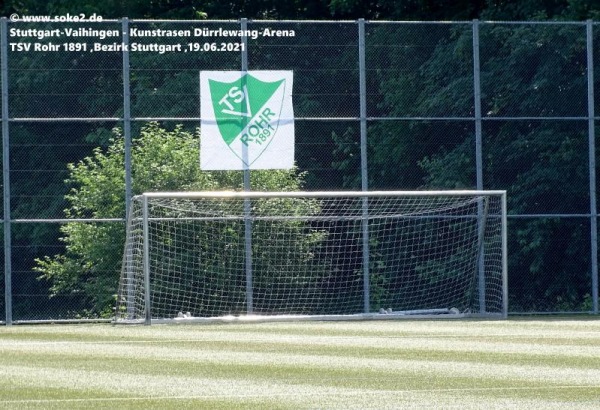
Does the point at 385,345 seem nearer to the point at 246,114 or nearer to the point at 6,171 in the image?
the point at 246,114

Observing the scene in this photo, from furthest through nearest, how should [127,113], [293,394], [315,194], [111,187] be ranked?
1. [111,187]
2. [127,113]
3. [315,194]
4. [293,394]

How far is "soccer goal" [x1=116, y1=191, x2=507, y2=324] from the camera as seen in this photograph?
17.8 metres

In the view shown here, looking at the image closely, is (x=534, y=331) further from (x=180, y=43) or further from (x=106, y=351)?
(x=180, y=43)

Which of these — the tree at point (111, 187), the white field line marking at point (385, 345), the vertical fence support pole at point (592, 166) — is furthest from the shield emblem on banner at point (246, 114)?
the white field line marking at point (385, 345)

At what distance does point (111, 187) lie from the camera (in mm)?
18469

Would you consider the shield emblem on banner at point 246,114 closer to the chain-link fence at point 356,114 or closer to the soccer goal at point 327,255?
the chain-link fence at point 356,114

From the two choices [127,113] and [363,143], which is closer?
[127,113]

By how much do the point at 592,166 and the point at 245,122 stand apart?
432 centimetres

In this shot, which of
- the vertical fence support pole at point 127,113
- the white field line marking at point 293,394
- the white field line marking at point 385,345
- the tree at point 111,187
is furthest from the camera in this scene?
the tree at point 111,187

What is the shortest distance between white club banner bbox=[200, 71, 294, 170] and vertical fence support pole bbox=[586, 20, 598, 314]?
3.72m

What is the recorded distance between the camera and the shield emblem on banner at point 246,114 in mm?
17906

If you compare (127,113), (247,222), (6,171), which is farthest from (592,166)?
(6,171)

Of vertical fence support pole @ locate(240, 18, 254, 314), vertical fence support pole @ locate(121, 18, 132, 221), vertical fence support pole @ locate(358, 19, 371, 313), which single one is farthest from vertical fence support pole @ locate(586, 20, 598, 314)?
vertical fence support pole @ locate(121, 18, 132, 221)

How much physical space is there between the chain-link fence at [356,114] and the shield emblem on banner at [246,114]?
0.25 m
